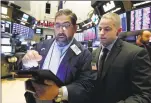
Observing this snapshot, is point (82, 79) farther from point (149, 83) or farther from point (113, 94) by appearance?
point (149, 83)

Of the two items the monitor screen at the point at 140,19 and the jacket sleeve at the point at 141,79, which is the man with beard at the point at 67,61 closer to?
the jacket sleeve at the point at 141,79

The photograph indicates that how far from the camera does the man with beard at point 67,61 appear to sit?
164cm

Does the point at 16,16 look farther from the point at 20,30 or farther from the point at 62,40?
the point at 62,40

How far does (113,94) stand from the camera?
1.90m

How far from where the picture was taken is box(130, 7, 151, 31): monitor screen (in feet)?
13.9

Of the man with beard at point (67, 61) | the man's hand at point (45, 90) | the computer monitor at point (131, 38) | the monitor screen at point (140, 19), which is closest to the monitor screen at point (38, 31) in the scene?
the monitor screen at point (140, 19)

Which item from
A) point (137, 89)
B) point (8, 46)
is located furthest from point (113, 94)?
point (8, 46)

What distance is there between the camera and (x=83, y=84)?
1.68m

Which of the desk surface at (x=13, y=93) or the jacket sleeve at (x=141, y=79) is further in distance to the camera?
the desk surface at (x=13, y=93)

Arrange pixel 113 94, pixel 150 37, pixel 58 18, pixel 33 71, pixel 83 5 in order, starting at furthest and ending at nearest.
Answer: pixel 83 5 < pixel 150 37 < pixel 113 94 < pixel 58 18 < pixel 33 71

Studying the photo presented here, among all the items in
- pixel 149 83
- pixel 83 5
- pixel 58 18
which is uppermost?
pixel 83 5

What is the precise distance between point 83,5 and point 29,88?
1697 centimetres

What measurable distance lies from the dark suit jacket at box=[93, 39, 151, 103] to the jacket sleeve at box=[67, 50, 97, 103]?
17 centimetres

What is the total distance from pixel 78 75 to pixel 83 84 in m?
0.09
